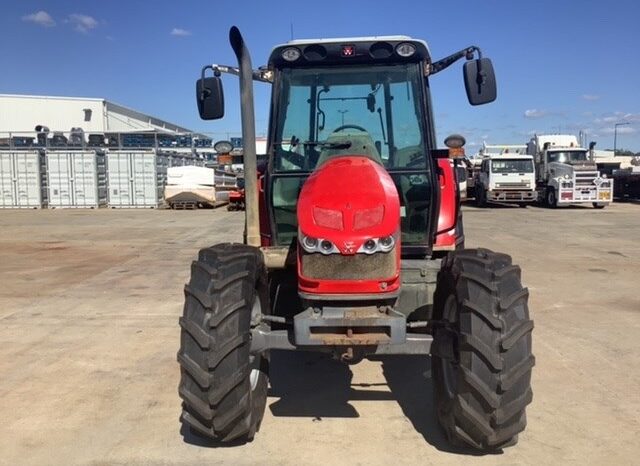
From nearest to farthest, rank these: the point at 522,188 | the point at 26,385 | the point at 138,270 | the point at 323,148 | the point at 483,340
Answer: the point at 483,340
the point at 323,148
the point at 26,385
the point at 138,270
the point at 522,188

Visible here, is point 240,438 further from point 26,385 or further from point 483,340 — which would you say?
point 26,385

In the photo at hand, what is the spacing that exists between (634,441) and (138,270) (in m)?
8.96

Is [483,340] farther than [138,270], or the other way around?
[138,270]

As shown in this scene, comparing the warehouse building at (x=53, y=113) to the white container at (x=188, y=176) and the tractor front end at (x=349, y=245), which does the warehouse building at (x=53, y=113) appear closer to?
the white container at (x=188, y=176)

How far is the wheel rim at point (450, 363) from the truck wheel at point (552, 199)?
2533 centimetres

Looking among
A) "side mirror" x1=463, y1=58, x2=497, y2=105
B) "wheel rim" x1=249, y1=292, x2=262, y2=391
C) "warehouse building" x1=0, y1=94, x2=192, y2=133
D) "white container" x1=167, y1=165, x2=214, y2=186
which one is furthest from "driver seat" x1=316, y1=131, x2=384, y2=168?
"warehouse building" x1=0, y1=94, x2=192, y2=133

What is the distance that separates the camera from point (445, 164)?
553 cm

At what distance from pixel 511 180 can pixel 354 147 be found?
2494cm

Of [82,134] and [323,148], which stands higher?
[82,134]

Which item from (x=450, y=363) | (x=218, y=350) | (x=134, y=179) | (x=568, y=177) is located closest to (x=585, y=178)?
(x=568, y=177)

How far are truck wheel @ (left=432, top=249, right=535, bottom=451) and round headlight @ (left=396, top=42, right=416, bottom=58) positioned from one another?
1910 millimetres

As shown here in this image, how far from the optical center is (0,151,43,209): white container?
95.6 ft

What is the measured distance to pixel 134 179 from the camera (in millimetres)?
29625

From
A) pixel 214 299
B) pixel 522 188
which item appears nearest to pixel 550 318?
pixel 214 299
